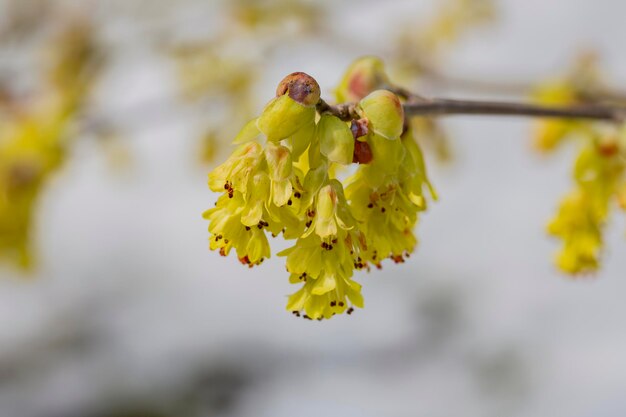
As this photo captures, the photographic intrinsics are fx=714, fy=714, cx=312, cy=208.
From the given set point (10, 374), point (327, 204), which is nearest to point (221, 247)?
point (327, 204)

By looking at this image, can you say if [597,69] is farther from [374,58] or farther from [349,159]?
[349,159]

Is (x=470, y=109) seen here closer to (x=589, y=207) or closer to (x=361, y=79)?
(x=361, y=79)

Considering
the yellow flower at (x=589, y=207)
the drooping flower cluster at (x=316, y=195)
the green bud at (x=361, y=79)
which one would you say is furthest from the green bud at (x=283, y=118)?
the yellow flower at (x=589, y=207)

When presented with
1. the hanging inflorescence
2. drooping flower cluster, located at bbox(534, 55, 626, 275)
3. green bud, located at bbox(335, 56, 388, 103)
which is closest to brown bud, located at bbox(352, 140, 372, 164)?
the hanging inflorescence

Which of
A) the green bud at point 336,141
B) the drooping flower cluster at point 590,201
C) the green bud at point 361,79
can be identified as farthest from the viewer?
the drooping flower cluster at point 590,201

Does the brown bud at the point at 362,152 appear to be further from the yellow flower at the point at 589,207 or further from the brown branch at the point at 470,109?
the yellow flower at the point at 589,207

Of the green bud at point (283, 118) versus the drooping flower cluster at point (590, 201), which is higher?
the drooping flower cluster at point (590, 201)

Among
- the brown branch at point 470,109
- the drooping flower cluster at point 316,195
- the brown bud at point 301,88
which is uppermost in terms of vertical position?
the brown branch at point 470,109
